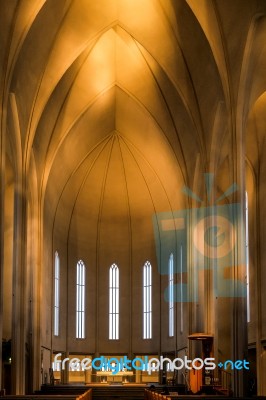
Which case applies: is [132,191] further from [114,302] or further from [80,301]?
[80,301]

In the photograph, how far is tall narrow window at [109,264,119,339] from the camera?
41.5m

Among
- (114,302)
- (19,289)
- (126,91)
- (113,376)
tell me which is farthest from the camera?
(114,302)

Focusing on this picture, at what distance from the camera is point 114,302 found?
41.9 meters

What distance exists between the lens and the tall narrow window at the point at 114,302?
4153 cm

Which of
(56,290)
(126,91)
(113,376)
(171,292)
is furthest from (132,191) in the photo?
(113,376)

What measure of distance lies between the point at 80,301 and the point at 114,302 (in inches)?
85.0

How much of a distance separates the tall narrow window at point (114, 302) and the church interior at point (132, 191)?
0.09m

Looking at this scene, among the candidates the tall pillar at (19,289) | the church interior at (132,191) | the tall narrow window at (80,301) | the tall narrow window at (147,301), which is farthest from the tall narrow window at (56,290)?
the tall pillar at (19,289)

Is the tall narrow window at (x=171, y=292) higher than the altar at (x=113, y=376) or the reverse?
higher

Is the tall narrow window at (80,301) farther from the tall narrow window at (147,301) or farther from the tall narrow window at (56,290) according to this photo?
the tall narrow window at (147,301)

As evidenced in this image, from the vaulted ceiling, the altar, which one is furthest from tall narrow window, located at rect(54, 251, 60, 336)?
the altar

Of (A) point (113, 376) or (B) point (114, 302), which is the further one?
(B) point (114, 302)

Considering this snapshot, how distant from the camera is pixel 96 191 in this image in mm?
41000

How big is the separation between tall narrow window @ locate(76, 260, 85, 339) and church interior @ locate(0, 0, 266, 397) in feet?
0.28
